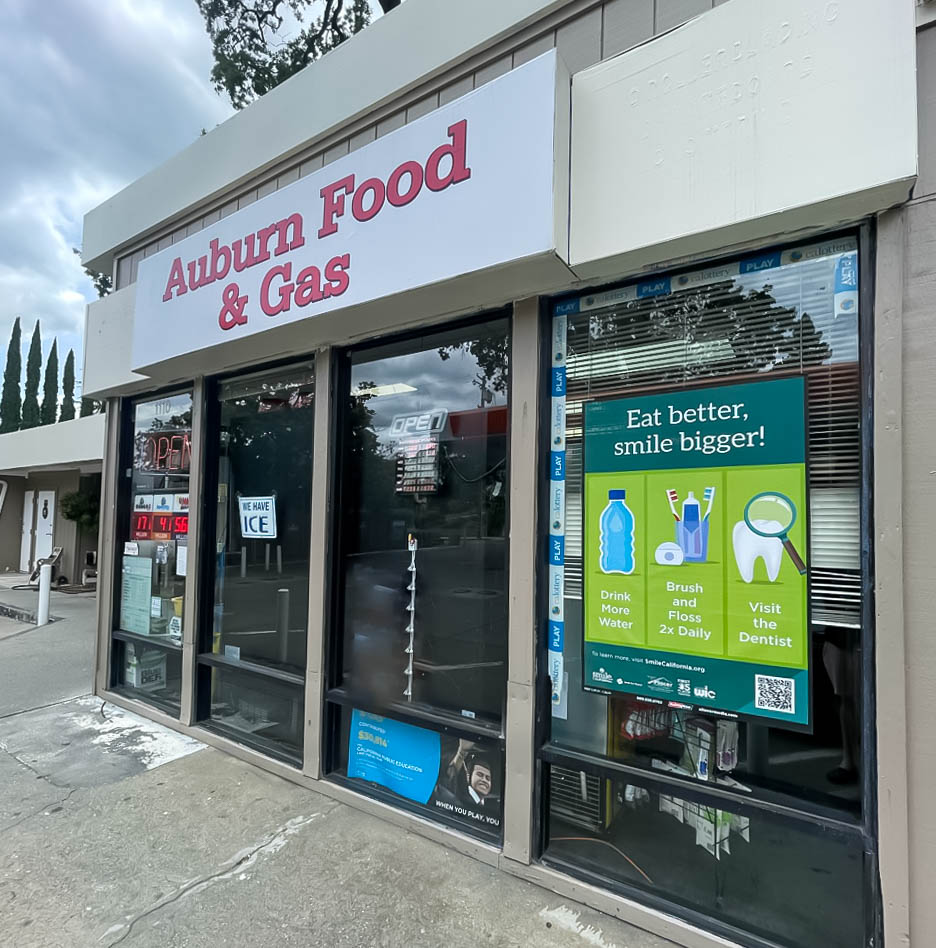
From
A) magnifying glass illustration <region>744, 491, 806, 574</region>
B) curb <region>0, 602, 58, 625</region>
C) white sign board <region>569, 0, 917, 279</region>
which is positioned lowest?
curb <region>0, 602, 58, 625</region>

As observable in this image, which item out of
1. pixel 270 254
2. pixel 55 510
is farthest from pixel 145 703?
pixel 55 510

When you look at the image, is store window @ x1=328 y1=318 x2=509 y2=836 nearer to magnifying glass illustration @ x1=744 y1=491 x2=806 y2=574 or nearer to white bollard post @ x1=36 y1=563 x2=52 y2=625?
magnifying glass illustration @ x1=744 y1=491 x2=806 y2=574

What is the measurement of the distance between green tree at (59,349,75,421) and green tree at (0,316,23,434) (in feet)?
11.4

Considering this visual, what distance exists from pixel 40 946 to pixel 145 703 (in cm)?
289

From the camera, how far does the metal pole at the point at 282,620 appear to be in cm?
412

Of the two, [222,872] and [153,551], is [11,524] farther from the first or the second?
[222,872]

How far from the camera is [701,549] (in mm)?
2467

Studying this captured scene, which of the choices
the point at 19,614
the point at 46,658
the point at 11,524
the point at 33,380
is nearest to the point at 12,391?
the point at 33,380

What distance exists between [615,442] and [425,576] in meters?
1.41

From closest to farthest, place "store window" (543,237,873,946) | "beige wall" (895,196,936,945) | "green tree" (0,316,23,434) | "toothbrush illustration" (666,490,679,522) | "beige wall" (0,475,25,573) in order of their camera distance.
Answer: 1. "beige wall" (895,196,936,945)
2. "store window" (543,237,873,946)
3. "toothbrush illustration" (666,490,679,522)
4. "beige wall" (0,475,25,573)
5. "green tree" (0,316,23,434)

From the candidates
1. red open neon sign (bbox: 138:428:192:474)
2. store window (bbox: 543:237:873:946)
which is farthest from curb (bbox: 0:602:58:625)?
store window (bbox: 543:237:873:946)

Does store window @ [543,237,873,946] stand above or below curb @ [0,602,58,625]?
above

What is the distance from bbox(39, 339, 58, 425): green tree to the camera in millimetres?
42281

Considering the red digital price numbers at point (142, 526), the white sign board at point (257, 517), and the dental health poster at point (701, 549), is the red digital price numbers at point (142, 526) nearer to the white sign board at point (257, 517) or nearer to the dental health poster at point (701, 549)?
the white sign board at point (257, 517)
